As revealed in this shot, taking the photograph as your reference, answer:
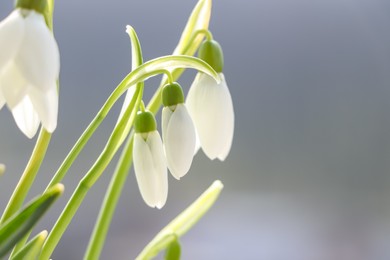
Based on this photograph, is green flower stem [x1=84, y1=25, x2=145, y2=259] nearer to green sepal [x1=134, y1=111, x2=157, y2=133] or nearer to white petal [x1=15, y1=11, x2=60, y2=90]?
green sepal [x1=134, y1=111, x2=157, y2=133]

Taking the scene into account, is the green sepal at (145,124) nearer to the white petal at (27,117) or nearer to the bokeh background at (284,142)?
the white petal at (27,117)

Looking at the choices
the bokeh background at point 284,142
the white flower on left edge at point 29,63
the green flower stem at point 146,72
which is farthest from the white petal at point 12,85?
the bokeh background at point 284,142

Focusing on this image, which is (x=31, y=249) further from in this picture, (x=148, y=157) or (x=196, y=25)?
(x=196, y=25)

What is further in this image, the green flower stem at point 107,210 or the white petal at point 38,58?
the green flower stem at point 107,210

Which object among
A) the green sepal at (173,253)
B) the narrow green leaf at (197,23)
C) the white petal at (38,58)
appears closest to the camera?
the white petal at (38,58)

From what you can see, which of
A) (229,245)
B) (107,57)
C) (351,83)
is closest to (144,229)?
(229,245)

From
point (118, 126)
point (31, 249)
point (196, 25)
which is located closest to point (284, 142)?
point (196, 25)

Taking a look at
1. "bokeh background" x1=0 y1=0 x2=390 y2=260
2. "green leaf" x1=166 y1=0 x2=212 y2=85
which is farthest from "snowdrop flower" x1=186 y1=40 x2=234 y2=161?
"bokeh background" x1=0 y1=0 x2=390 y2=260
